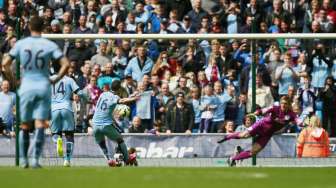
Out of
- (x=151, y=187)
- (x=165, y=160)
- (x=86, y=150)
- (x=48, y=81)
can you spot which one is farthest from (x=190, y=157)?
(x=151, y=187)

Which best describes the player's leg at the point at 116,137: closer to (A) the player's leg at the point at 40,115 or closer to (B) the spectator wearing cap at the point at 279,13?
(B) the spectator wearing cap at the point at 279,13

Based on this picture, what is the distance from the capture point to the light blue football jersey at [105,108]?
21.3 meters

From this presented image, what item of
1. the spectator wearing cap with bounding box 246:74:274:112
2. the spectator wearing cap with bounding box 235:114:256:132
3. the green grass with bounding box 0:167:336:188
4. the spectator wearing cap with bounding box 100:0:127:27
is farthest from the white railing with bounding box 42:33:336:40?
the green grass with bounding box 0:167:336:188

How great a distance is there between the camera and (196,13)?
84.0 ft

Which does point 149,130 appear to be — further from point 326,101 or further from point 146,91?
point 326,101

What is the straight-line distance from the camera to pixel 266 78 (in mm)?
21594

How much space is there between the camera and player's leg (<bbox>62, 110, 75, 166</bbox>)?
21.2 m

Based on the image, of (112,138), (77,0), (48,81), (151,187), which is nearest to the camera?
(151,187)

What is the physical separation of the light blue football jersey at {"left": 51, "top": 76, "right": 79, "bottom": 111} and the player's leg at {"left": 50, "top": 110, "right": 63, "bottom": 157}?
146mm

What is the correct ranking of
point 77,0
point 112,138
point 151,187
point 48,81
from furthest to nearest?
point 77,0 → point 112,138 → point 48,81 → point 151,187

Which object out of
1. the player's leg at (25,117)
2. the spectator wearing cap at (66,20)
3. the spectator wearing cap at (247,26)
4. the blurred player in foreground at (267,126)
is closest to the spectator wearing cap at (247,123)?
the blurred player in foreground at (267,126)

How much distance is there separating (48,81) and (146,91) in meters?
5.96

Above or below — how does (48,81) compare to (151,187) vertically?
above

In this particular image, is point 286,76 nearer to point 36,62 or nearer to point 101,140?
point 101,140
